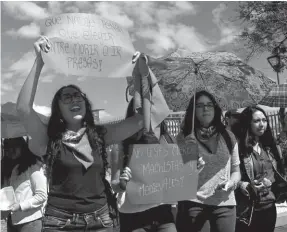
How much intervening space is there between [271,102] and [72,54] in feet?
22.5

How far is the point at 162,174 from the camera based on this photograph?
8.65 feet

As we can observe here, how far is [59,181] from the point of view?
7.30 ft

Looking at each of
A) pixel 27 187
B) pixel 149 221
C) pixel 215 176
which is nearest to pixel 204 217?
pixel 215 176

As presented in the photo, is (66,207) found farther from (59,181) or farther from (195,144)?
(195,144)

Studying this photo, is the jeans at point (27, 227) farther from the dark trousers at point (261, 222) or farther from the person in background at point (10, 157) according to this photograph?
the dark trousers at point (261, 222)

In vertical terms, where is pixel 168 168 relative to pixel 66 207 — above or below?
above

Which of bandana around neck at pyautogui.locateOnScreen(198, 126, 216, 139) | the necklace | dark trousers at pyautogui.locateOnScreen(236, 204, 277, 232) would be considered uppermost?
bandana around neck at pyautogui.locateOnScreen(198, 126, 216, 139)

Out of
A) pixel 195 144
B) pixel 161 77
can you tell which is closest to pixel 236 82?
pixel 161 77

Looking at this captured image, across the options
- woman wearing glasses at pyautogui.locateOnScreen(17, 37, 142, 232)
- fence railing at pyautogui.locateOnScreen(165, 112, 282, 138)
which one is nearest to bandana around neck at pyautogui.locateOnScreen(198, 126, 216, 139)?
woman wearing glasses at pyautogui.locateOnScreen(17, 37, 142, 232)

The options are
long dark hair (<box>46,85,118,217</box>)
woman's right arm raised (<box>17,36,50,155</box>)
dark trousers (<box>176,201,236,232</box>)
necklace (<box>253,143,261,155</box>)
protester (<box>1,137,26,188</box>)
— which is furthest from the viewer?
necklace (<box>253,143,261,155</box>)

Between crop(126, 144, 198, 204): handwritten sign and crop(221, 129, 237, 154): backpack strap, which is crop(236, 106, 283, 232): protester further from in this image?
crop(126, 144, 198, 204): handwritten sign

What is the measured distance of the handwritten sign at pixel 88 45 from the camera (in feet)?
7.64

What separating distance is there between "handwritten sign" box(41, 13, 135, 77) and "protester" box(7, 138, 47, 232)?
3.61ft

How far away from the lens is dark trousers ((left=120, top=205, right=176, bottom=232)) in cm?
255
